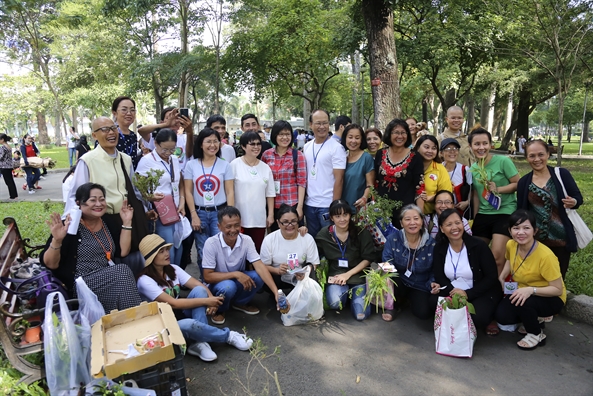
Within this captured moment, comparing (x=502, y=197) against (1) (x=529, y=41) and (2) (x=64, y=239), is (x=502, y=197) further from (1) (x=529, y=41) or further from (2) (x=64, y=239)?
(1) (x=529, y=41)

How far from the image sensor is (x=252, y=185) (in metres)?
4.63

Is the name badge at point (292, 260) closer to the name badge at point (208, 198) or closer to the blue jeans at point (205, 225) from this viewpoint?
the blue jeans at point (205, 225)

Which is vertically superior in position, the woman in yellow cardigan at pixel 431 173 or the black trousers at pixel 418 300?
the woman in yellow cardigan at pixel 431 173

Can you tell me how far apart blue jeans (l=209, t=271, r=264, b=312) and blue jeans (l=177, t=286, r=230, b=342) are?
31 cm

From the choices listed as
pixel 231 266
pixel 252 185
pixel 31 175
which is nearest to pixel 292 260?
pixel 231 266

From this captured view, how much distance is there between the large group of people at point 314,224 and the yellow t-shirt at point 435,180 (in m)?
0.01

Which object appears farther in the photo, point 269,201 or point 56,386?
point 269,201

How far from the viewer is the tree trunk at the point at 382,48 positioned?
716 centimetres

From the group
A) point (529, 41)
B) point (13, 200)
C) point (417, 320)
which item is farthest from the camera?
point (529, 41)

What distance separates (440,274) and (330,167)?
1667 mm

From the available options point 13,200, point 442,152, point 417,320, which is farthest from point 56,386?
point 13,200

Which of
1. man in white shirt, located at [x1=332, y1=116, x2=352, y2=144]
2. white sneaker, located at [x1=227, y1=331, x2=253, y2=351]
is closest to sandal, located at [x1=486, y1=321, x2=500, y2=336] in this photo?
white sneaker, located at [x1=227, y1=331, x2=253, y2=351]

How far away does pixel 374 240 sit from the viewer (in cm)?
463

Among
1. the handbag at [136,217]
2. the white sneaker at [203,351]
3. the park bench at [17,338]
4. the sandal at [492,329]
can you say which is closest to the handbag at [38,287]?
the park bench at [17,338]
